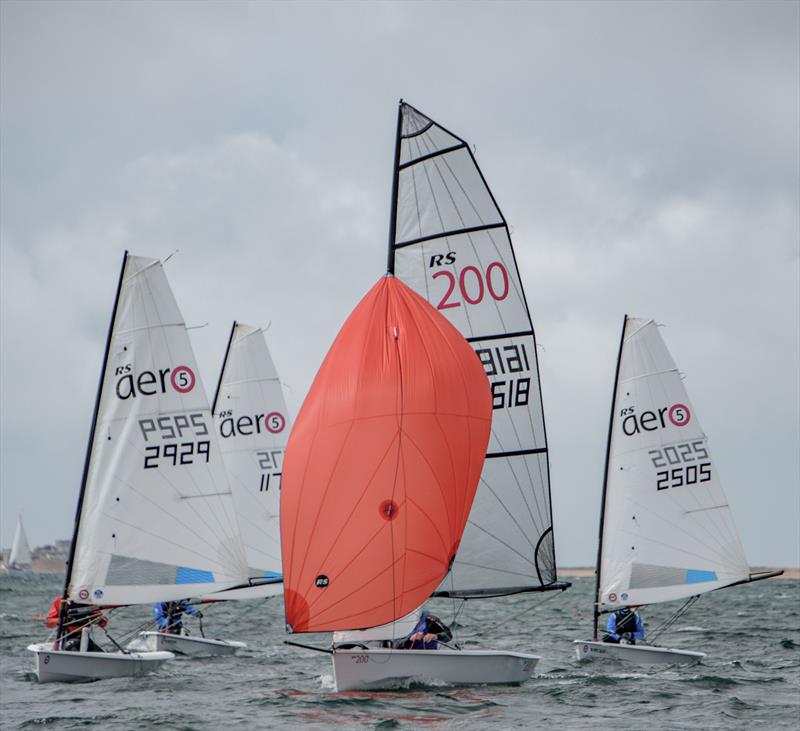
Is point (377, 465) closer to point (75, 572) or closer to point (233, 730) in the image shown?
point (233, 730)

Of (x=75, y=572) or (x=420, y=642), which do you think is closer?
(x=420, y=642)

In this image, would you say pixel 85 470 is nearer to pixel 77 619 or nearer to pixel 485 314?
pixel 77 619

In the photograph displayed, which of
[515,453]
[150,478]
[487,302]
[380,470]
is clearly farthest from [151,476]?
[487,302]

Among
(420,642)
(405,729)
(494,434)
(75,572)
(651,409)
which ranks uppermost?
(651,409)

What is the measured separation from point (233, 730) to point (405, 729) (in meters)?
2.12

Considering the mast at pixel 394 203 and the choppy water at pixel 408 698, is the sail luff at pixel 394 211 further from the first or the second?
the choppy water at pixel 408 698

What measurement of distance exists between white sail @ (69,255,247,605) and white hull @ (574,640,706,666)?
654 centimetres

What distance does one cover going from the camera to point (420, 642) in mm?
16562

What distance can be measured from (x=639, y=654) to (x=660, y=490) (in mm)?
4034

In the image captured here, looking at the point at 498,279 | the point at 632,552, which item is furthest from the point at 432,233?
the point at 632,552

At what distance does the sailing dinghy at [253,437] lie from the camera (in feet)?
94.6

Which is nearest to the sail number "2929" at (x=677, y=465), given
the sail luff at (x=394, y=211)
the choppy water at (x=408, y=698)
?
the choppy water at (x=408, y=698)

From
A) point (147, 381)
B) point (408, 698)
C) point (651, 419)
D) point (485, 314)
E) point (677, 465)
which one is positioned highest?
point (485, 314)

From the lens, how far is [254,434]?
1160 inches
